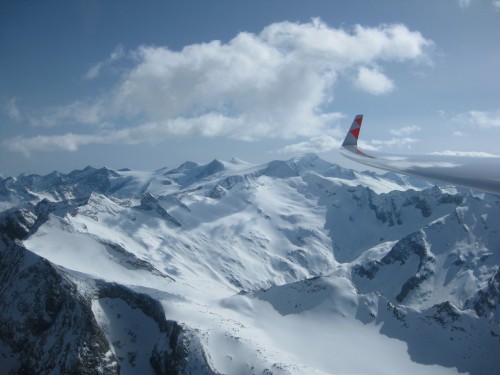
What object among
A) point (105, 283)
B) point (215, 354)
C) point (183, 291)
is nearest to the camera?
point (215, 354)

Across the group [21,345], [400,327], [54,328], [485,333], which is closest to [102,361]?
[54,328]

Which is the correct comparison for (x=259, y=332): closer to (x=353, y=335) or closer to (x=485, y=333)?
(x=353, y=335)

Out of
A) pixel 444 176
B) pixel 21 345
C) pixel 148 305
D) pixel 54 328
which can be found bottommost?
pixel 21 345

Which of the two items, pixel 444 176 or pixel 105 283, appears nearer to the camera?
pixel 444 176

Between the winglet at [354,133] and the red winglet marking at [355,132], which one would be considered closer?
the winglet at [354,133]

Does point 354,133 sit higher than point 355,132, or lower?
lower

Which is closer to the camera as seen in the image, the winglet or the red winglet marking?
the winglet

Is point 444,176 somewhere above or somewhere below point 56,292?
above

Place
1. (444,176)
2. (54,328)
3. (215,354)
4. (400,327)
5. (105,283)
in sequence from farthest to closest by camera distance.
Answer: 1. (400,327)
2. (105,283)
3. (54,328)
4. (215,354)
5. (444,176)
